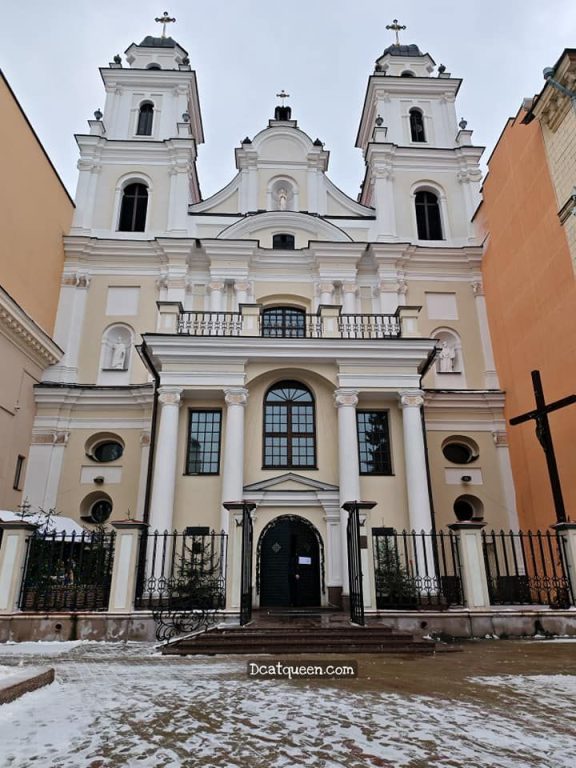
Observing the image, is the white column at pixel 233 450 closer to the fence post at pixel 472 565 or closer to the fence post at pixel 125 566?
the fence post at pixel 125 566

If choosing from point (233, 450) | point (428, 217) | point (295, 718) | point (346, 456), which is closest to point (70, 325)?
point (233, 450)

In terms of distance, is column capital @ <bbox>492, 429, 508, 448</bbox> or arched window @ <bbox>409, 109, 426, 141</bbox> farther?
arched window @ <bbox>409, 109, 426, 141</bbox>

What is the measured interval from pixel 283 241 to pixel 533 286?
364 inches

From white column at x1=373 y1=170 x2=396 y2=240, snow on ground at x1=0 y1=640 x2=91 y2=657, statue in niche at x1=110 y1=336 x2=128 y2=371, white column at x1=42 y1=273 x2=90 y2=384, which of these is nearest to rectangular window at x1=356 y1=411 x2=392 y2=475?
snow on ground at x1=0 y1=640 x2=91 y2=657

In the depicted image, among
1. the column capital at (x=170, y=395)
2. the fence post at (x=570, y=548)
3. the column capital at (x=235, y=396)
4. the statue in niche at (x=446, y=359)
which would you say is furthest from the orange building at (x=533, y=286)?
the column capital at (x=170, y=395)

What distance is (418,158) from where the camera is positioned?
23.8 metres

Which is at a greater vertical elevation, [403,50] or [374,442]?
[403,50]

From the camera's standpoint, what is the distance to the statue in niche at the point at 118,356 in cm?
1989

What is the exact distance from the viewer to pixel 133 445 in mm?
18703

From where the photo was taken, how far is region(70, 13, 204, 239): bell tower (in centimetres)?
2227

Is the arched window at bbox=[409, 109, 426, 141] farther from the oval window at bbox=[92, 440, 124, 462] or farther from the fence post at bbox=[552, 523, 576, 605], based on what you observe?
the fence post at bbox=[552, 523, 576, 605]

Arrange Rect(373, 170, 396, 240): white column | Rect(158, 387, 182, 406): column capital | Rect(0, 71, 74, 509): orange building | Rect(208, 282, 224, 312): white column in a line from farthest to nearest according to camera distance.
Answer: Rect(373, 170, 396, 240): white column → Rect(208, 282, 224, 312): white column → Rect(0, 71, 74, 509): orange building → Rect(158, 387, 182, 406): column capital

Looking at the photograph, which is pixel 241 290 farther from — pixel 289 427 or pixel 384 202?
pixel 384 202

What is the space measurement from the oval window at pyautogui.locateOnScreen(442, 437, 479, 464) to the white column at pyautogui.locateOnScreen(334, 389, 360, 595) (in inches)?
226
